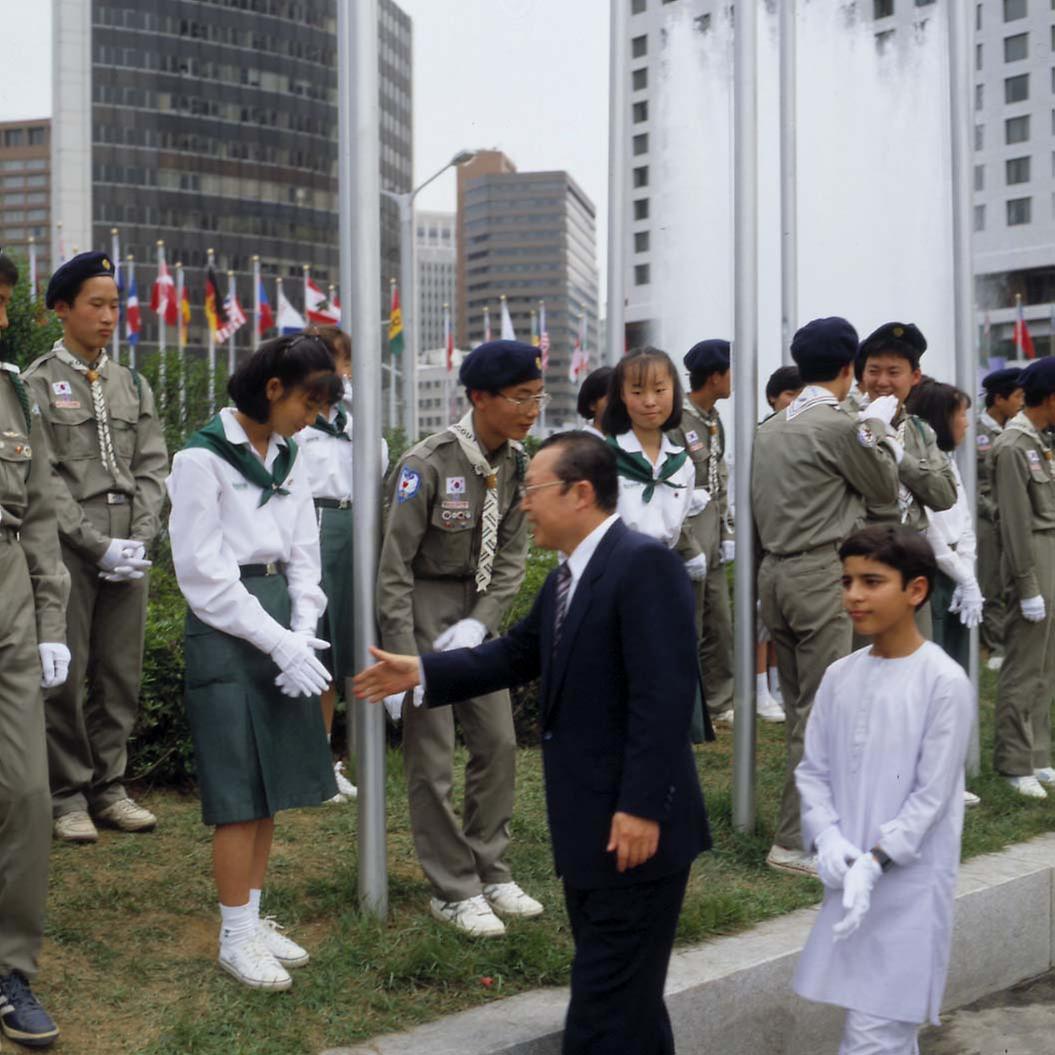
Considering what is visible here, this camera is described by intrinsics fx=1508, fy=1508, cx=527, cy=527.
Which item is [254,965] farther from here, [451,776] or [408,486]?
[408,486]

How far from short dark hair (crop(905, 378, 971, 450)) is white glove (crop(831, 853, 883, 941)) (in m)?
3.30

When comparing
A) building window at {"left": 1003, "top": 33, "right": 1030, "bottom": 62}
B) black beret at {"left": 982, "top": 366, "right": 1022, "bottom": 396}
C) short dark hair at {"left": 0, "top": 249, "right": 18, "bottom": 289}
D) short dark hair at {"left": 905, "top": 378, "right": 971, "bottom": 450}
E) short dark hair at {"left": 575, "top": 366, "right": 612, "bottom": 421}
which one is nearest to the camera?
short dark hair at {"left": 0, "top": 249, "right": 18, "bottom": 289}

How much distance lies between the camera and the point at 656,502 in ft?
20.4

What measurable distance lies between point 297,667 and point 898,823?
163 centimetres

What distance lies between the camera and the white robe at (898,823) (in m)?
3.63

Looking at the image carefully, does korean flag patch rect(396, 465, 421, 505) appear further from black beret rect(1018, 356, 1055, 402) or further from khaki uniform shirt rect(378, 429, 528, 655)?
black beret rect(1018, 356, 1055, 402)

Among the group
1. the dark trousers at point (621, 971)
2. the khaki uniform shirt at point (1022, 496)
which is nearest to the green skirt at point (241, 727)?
the dark trousers at point (621, 971)

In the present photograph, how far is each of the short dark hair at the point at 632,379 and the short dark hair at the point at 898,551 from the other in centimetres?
209

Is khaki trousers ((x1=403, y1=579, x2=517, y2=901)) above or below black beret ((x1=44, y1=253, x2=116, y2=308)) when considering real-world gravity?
below

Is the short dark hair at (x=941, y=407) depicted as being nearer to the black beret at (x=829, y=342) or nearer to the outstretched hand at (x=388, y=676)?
the black beret at (x=829, y=342)

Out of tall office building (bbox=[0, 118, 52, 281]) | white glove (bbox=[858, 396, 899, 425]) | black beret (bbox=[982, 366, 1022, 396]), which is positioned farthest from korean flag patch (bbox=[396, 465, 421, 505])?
tall office building (bbox=[0, 118, 52, 281])

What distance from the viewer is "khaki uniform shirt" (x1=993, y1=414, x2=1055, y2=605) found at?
6.82 meters

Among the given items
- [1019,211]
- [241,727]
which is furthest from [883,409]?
[1019,211]

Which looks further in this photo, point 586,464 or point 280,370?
point 280,370
